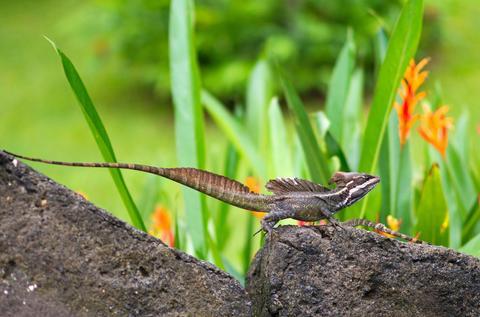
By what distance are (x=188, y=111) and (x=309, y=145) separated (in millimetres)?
347

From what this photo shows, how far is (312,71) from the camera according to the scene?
8.12 m

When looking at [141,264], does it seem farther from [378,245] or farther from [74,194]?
[378,245]

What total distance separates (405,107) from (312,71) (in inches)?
233

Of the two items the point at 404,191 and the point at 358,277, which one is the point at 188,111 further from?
the point at 358,277

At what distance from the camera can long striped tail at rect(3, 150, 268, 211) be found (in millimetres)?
1660

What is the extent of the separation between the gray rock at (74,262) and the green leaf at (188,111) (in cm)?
69

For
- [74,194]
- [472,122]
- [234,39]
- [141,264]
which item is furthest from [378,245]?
[234,39]

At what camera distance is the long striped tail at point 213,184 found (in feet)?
5.45

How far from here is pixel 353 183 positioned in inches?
74.0

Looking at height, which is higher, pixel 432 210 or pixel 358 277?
pixel 432 210

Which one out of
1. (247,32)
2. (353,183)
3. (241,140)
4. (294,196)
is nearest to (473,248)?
(353,183)

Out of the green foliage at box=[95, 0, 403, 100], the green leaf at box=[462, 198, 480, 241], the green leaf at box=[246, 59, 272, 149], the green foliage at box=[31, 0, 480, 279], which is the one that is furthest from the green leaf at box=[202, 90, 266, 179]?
the green foliage at box=[95, 0, 403, 100]

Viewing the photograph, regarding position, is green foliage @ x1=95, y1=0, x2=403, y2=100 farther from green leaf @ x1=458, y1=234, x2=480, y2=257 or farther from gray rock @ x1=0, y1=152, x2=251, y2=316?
gray rock @ x1=0, y1=152, x2=251, y2=316

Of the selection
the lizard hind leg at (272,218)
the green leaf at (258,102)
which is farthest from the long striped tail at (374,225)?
the green leaf at (258,102)
